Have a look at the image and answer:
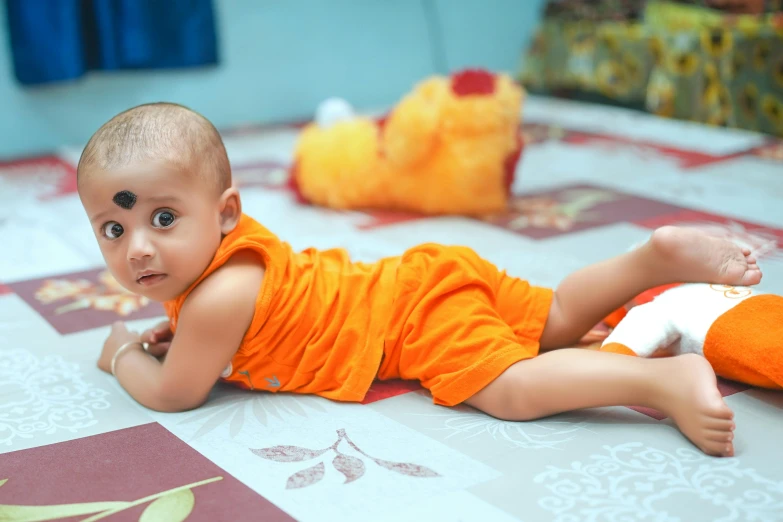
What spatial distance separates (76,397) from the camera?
101 cm

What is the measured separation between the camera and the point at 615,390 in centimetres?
88

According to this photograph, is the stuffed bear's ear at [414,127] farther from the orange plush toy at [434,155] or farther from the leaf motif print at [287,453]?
the leaf motif print at [287,453]

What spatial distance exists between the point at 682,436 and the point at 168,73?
2072mm

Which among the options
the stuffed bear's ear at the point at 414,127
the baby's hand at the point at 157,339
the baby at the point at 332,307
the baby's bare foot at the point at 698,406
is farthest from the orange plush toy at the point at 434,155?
the baby's bare foot at the point at 698,406

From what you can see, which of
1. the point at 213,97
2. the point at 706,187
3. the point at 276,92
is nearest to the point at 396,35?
the point at 276,92

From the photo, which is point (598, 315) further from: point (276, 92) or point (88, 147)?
point (276, 92)

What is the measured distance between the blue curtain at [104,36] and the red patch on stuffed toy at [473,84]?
1.07 meters

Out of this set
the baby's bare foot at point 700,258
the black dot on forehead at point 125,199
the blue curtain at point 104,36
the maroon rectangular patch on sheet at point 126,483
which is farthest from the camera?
the blue curtain at point 104,36

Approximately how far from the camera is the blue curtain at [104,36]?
2236 mm

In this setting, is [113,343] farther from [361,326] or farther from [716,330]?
[716,330]

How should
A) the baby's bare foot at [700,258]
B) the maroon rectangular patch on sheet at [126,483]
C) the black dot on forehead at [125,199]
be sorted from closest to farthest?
the maroon rectangular patch on sheet at [126,483] < the black dot on forehead at [125,199] < the baby's bare foot at [700,258]

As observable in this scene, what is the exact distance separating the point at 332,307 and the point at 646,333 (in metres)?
0.37

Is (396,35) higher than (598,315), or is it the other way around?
(396,35)

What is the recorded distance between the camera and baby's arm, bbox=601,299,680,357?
100 centimetres
